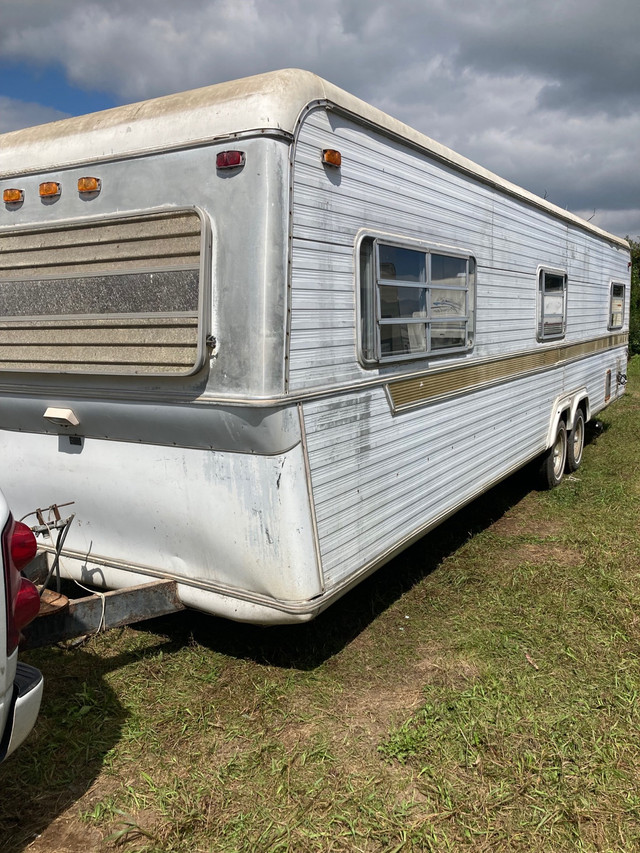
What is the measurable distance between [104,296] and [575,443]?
6355mm

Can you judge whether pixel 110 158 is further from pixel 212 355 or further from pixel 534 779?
pixel 534 779

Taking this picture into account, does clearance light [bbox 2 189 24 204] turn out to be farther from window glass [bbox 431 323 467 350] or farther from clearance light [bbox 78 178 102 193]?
window glass [bbox 431 323 467 350]

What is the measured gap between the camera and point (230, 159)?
2943 mm

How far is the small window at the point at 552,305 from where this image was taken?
21.4 feet

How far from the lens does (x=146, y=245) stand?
315 cm

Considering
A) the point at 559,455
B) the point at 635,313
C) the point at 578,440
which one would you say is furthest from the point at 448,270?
the point at 635,313

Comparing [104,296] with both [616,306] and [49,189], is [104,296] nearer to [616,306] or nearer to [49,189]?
[49,189]

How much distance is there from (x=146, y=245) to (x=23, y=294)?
0.84 metres

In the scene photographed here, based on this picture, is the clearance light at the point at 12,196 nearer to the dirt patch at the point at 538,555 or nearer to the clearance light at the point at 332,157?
the clearance light at the point at 332,157

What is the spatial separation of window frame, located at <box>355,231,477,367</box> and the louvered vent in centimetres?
93

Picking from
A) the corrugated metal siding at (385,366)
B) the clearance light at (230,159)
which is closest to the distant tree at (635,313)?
the corrugated metal siding at (385,366)

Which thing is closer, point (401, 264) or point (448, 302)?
point (401, 264)

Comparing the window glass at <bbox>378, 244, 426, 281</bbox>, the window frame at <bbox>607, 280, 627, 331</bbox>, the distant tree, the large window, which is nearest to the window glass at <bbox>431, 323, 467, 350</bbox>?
the large window

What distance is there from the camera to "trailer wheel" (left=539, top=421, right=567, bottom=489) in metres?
7.25
